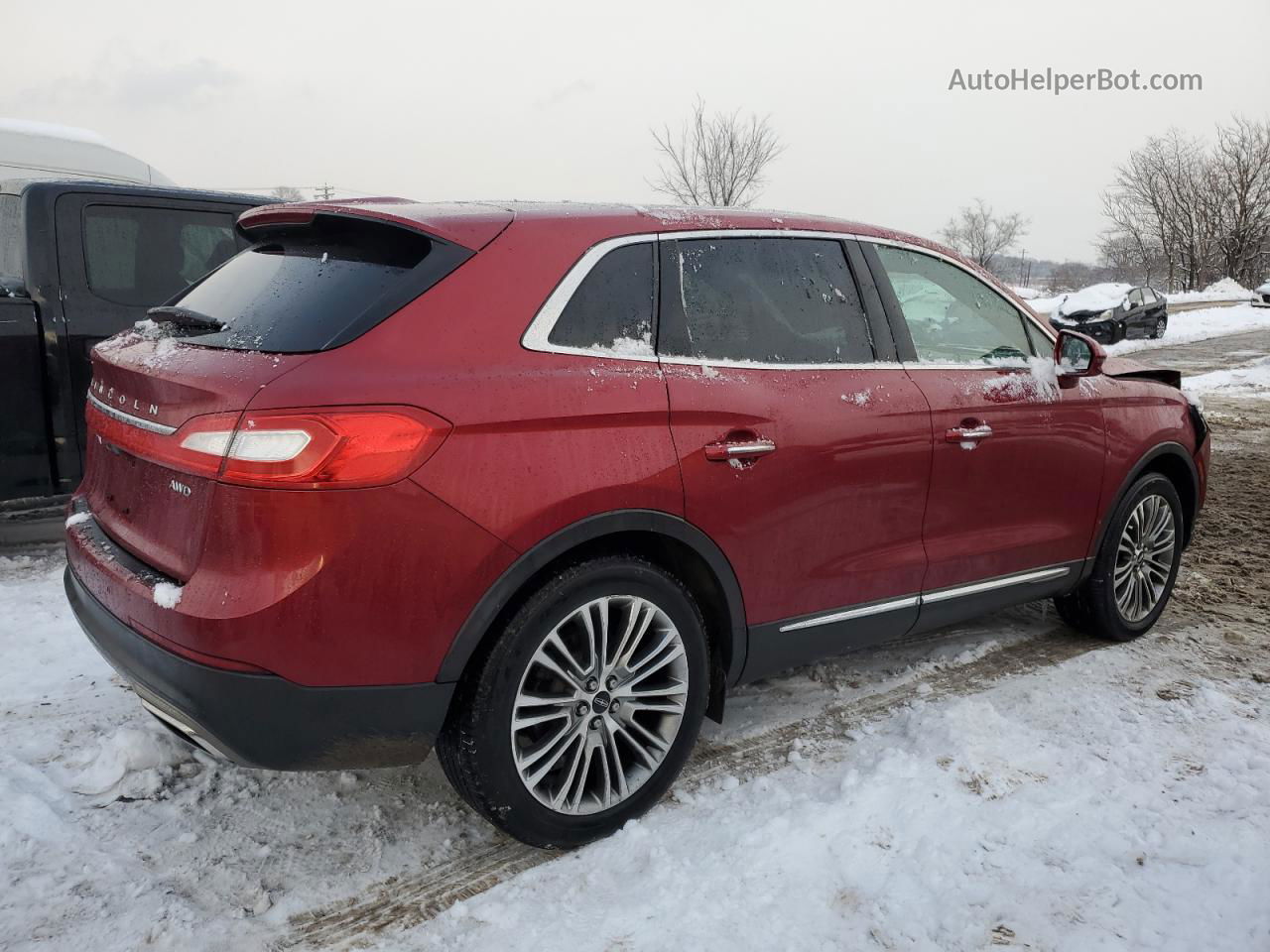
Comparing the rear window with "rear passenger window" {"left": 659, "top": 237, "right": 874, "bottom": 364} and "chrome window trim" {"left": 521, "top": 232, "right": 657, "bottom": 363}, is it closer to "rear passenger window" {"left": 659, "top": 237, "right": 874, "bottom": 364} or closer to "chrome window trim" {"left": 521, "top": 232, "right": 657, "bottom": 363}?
"chrome window trim" {"left": 521, "top": 232, "right": 657, "bottom": 363}

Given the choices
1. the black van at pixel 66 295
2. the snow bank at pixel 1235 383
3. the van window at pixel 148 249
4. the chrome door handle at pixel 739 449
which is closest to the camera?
the chrome door handle at pixel 739 449

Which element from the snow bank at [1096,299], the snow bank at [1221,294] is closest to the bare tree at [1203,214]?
the snow bank at [1221,294]

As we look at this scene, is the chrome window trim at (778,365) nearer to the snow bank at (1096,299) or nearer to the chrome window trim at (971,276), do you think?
the chrome window trim at (971,276)

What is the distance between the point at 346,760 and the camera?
2352 millimetres

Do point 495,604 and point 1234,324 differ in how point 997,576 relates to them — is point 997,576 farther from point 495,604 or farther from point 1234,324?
point 1234,324

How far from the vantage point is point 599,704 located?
263 cm

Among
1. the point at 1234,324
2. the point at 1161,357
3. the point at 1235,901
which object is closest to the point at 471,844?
the point at 1235,901

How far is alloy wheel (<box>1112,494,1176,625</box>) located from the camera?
4.23m

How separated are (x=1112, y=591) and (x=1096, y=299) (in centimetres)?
2033

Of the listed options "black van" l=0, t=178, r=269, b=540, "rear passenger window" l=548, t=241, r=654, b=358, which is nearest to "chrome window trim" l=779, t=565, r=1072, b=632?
"rear passenger window" l=548, t=241, r=654, b=358

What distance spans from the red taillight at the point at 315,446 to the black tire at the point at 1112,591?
10.3 ft

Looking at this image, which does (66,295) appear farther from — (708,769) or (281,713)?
(708,769)

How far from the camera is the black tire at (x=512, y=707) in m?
2.42

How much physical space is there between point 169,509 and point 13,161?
1064 centimetres
